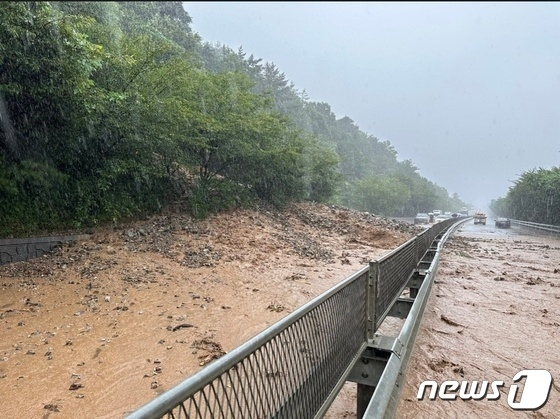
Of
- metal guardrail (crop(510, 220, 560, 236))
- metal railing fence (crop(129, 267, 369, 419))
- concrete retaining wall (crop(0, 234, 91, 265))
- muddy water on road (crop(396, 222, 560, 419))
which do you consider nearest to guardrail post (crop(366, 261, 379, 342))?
metal railing fence (crop(129, 267, 369, 419))

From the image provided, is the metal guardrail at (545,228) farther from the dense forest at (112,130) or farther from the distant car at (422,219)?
the dense forest at (112,130)

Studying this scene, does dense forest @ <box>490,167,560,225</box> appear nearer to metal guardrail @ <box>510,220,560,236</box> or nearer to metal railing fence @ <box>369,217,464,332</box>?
metal guardrail @ <box>510,220,560,236</box>

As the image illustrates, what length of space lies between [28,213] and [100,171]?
2613 mm

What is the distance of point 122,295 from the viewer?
849 cm

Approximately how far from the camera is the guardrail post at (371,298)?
3.84 meters

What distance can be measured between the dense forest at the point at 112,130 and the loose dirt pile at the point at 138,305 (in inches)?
60.2

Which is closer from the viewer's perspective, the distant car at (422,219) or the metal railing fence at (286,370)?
the metal railing fence at (286,370)

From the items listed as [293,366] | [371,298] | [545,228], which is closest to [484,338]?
[371,298]

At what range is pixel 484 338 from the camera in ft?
19.9

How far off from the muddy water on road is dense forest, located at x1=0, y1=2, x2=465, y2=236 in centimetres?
968

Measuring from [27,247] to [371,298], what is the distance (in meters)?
10.2

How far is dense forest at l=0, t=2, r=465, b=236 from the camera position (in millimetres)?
9398

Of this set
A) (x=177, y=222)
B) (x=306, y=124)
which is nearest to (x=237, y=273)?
(x=177, y=222)

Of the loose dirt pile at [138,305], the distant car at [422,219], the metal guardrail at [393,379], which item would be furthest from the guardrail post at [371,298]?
the distant car at [422,219]
